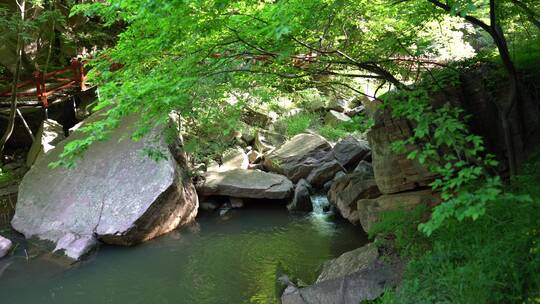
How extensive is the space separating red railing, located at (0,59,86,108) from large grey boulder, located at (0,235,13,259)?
4986 millimetres

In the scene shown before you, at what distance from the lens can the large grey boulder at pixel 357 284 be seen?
4965 millimetres

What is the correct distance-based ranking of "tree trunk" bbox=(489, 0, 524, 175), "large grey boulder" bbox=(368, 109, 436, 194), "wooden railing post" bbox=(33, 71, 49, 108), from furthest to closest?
"wooden railing post" bbox=(33, 71, 49, 108), "large grey boulder" bbox=(368, 109, 436, 194), "tree trunk" bbox=(489, 0, 524, 175)

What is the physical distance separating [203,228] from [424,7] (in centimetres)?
649

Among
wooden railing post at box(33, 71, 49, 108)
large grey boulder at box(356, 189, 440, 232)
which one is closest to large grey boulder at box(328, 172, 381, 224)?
large grey boulder at box(356, 189, 440, 232)

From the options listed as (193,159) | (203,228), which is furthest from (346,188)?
(193,159)

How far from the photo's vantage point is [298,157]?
11703mm

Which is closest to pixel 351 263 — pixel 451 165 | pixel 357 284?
pixel 357 284

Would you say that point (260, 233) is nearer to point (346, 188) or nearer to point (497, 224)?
point (346, 188)

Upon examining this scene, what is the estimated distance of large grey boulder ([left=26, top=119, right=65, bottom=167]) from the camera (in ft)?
39.9

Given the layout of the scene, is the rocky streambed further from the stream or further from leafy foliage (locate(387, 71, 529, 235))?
leafy foliage (locate(387, 71, 529, 235))

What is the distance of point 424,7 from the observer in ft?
17.6

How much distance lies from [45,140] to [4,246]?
441cm

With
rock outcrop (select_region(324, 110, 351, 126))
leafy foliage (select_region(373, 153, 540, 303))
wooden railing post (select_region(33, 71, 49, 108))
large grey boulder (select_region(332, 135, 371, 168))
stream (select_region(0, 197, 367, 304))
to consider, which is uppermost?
wooden railing post (select_region(33, 71, 49, 108))

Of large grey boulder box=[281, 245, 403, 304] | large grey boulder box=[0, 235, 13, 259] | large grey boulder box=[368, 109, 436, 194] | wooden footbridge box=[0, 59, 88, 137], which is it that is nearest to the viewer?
large grey boulder box=[281, 245, 403, 304]
